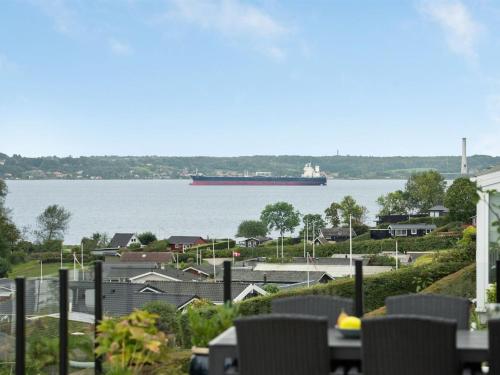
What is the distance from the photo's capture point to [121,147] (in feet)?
445

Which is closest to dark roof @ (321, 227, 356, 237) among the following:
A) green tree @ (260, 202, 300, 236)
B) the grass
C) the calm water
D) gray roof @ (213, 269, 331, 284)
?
green tree @ (260, 202, 300, 236)

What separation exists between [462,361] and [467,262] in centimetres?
918

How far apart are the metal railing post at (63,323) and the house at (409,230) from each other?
58.2 metres

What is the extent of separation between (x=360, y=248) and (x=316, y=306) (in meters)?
44.6

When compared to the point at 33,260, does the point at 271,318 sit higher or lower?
→ higher

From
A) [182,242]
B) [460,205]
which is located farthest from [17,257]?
[460,205]

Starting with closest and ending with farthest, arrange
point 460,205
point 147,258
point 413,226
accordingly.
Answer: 1. point 460,205
2. point 147,258
3. point 413,226

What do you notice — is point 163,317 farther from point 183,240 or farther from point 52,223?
point 52,223

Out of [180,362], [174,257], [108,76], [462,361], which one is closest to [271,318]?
[462,361]

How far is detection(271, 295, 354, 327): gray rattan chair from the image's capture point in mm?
3979

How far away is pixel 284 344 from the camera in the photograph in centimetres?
317

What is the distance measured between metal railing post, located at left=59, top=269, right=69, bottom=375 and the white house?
13.7ft

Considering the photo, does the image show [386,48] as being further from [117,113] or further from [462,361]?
[462,361]

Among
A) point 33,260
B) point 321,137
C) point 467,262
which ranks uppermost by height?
point 321,137
